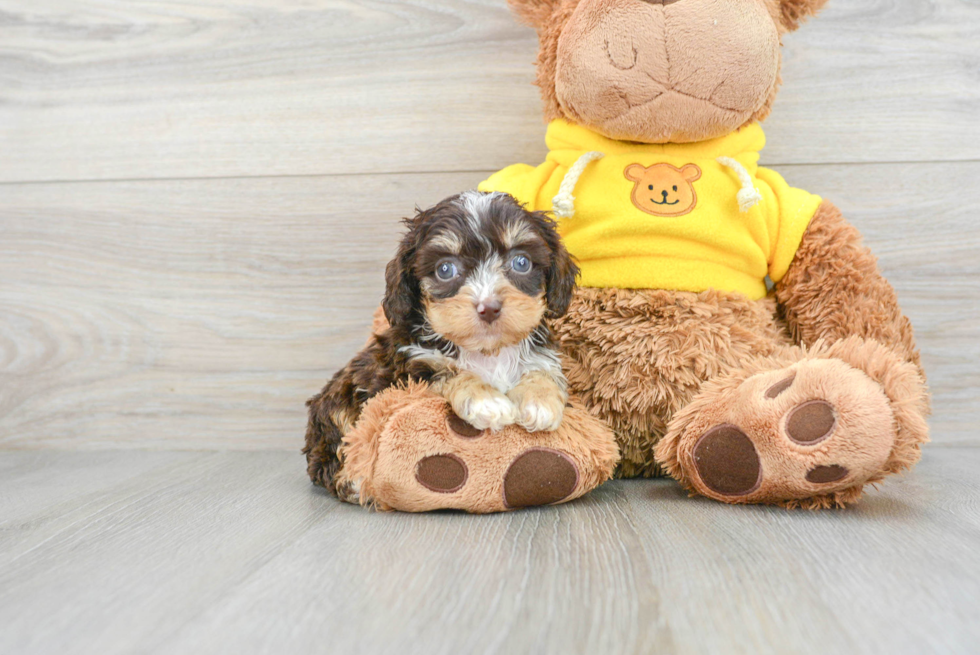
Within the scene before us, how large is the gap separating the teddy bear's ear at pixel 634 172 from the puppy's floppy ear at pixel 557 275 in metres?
0.27

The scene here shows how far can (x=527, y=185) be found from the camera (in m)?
1.63

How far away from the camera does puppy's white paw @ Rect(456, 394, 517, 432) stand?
1282 millimetres

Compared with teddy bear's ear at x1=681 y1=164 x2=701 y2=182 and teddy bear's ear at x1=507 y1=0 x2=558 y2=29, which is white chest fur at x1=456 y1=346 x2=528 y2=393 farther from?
teddy bear's ear at x1=507 y1=0 x2=558 y2=29

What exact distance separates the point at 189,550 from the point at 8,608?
27cm

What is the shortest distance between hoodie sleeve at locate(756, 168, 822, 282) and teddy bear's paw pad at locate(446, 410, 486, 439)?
79cm

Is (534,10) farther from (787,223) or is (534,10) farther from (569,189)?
(787,223)

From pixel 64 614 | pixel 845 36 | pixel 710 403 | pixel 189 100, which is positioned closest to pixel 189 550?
pixel 64 614

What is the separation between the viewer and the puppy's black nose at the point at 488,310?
1225 millimetres

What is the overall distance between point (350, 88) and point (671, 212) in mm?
990

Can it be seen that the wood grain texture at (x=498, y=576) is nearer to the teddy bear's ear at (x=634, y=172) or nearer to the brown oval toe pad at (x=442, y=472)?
the brown oval toe pad at (x=442, y=472)

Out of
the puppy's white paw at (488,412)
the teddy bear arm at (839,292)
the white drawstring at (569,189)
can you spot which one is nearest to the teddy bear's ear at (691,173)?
the white drawstring at (569,189)

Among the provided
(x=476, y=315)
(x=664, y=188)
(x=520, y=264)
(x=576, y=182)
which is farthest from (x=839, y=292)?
(x=476, y=315)

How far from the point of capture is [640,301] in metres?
1.54

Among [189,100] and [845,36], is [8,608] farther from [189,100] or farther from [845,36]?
[845,36]
